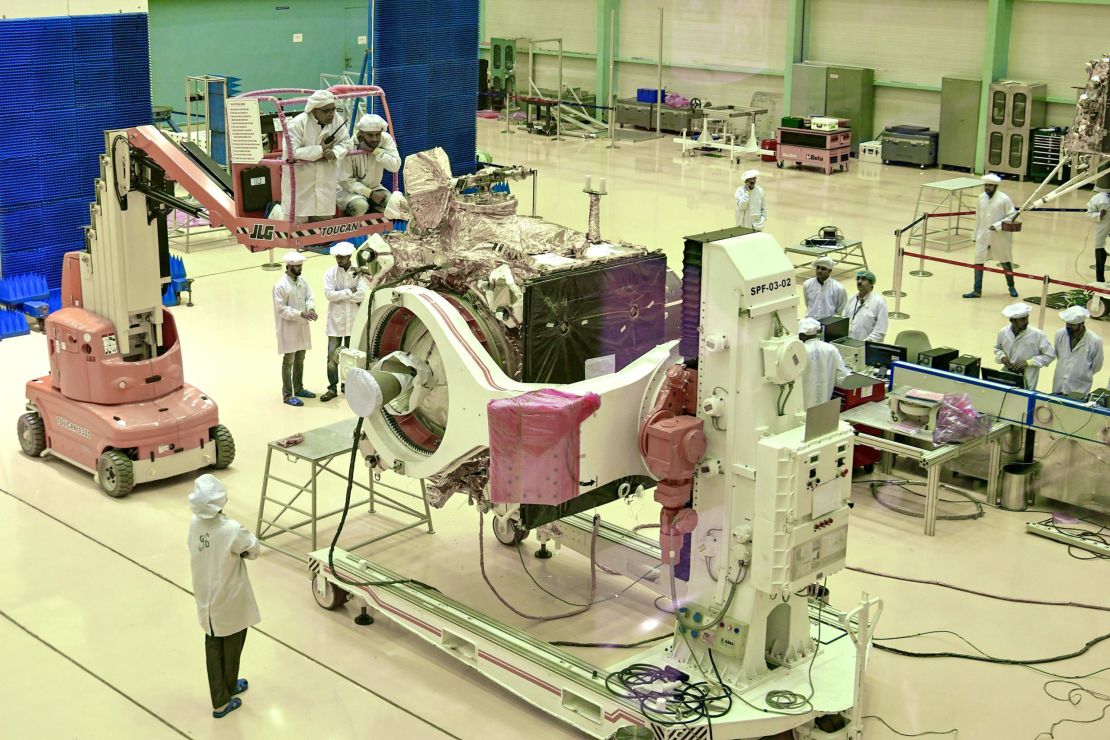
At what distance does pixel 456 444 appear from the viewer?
335 inches

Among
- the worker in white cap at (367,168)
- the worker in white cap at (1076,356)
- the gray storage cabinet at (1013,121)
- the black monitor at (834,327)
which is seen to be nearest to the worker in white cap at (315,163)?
the worker in white cap at (367,168)

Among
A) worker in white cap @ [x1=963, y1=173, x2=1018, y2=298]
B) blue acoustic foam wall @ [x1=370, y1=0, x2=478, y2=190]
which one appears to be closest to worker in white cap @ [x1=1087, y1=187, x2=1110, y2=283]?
worker in white cap @ [x1=963, y1=173, x2=1018, y2=298]

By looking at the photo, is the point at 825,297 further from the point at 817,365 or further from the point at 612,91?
the point at 612,91

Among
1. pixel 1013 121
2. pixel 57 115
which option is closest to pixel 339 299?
pixel 57 115

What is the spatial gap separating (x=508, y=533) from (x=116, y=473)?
3.51m

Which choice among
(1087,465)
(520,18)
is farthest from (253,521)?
(520,18)

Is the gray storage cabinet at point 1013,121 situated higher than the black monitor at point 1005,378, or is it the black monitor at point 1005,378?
the gray storage cabinet at point 1013,121

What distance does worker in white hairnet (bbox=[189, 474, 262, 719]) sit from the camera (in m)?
8.26

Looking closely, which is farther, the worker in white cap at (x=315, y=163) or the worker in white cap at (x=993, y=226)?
the worker in white cap at (x=993, y=226)

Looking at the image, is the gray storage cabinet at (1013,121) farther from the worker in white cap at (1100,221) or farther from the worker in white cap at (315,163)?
the worker in white cap at (315,163)

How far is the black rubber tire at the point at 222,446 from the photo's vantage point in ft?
40.3

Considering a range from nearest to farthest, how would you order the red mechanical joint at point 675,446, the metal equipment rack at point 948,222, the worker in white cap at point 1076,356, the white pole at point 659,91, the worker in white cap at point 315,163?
the red mechanical joint at point 675,446 < the worker in white cap at point 315,163 < the worker in white cap at point 1076,356 < the metal equipment rack at point 948,222 < the white pole at point 659,91

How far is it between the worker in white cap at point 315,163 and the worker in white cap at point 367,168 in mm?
116

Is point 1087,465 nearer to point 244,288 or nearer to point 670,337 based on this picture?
point 670,337
